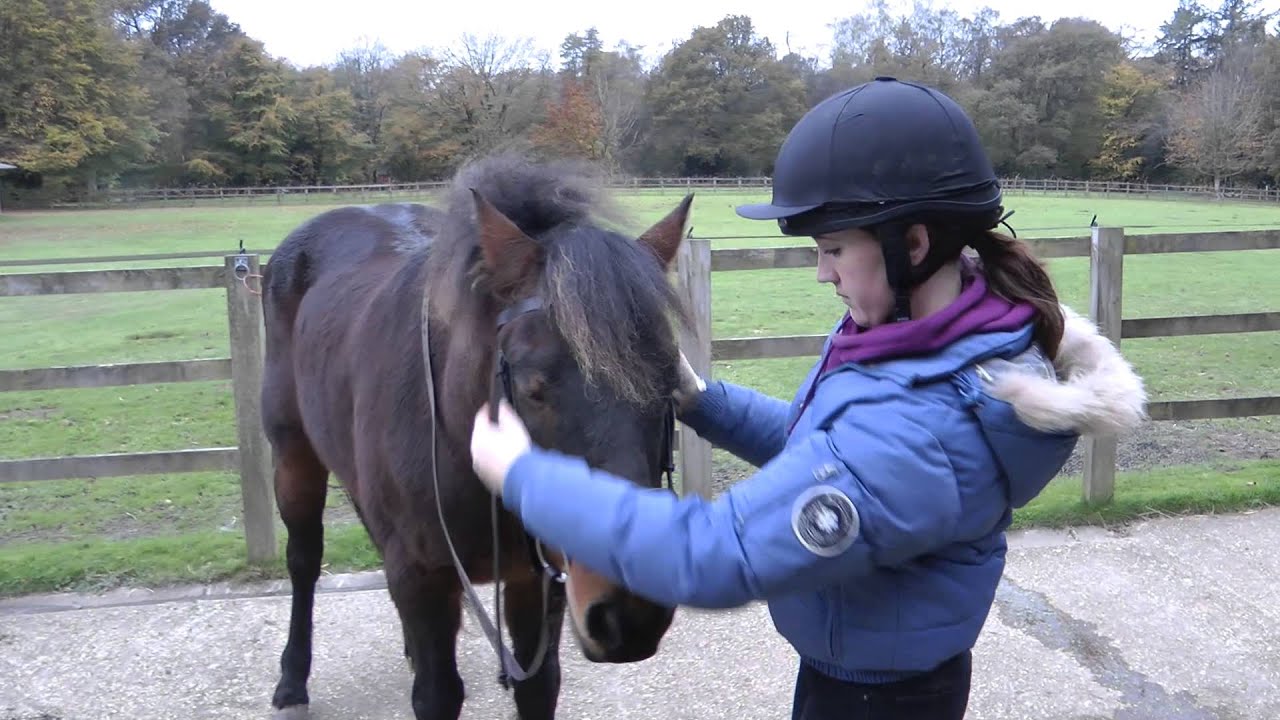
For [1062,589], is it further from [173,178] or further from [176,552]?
[173,178]

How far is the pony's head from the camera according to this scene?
152cm

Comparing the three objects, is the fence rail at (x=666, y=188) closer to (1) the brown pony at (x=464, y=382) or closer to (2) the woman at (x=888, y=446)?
(1) the brown pony at (x=464, y=382)

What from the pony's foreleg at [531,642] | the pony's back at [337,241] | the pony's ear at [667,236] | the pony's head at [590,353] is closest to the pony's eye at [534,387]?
the pony's head at [590,353]

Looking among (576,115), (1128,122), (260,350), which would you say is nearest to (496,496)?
(260,350)

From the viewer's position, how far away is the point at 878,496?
120 cm

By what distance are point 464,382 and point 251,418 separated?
2.75 m

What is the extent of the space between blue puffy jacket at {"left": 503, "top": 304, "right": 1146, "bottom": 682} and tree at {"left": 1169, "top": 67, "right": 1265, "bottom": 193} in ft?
180

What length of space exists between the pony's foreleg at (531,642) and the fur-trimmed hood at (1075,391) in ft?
4.85

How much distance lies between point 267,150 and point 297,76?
21.0 ft

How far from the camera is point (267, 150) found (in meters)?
50.3

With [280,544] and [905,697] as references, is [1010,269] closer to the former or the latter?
[905,697]

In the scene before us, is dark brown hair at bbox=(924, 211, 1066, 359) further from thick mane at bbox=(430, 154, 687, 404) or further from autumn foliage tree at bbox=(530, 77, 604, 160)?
autumn foliage tree at bbox=(530, 77, 604, 160)

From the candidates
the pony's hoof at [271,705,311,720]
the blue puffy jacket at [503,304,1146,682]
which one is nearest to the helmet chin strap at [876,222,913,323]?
the blue puffy jacket at [503,304,1146,682]

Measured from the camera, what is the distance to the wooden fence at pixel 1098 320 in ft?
15.1
